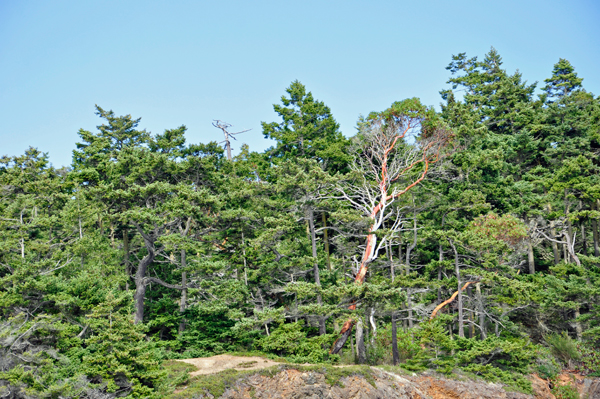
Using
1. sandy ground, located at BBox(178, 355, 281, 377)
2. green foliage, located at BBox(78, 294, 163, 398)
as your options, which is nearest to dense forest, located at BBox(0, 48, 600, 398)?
green foliage, located at BBox(78, 294, 163, 398)

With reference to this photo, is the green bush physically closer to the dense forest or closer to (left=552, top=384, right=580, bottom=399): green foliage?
the dense forest

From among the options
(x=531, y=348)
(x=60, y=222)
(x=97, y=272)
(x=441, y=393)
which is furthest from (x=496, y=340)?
(x=60, y=222)

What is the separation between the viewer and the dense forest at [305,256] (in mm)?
14641

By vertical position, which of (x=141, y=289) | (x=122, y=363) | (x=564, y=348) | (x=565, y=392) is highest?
(x=141, y=289)

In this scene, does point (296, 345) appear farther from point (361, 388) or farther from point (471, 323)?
point (471, 323)

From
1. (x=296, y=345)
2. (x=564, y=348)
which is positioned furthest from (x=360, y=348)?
(x=564, y=348)

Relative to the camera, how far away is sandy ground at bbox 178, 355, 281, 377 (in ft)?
48.4

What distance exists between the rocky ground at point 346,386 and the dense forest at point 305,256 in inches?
28.8

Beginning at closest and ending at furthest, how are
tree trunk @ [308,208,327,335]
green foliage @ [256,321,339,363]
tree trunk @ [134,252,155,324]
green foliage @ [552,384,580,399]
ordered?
green foliage @ [552,384,580,399], green foliage @ [256,321,339,363], tree trunk @ [308,208,327,335], tree trunk @ [134,252,155,324]

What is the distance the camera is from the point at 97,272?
54.3 feet

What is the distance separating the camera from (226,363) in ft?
51.6

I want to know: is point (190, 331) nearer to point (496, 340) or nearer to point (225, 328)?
point (225, 328)

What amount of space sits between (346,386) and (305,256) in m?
6.21

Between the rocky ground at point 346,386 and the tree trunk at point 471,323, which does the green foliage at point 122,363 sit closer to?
the rocky ground at point 346,386
